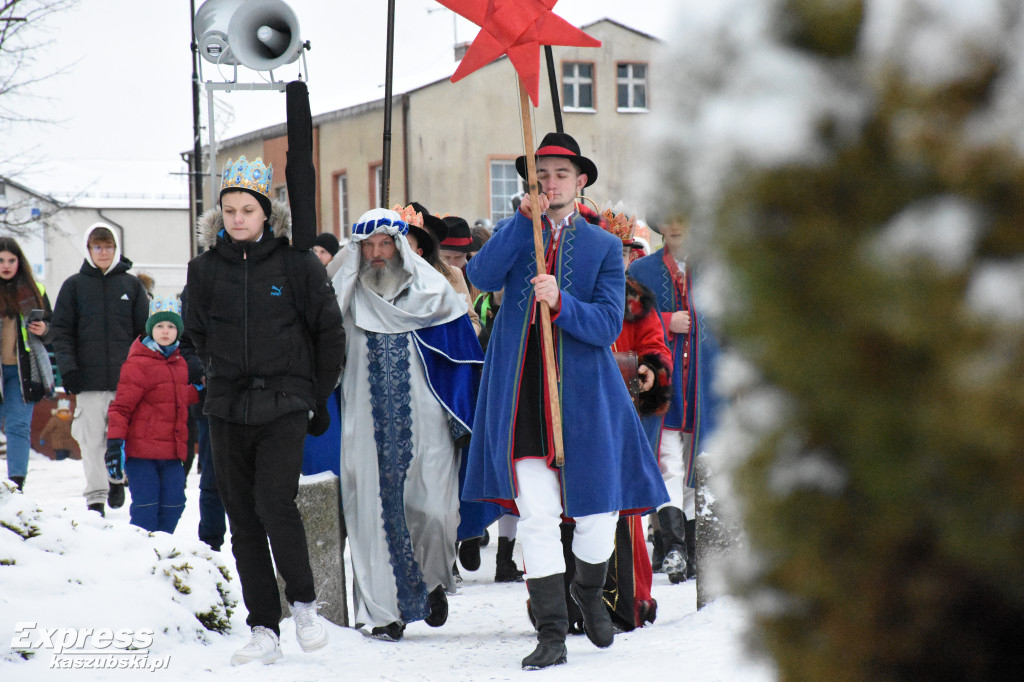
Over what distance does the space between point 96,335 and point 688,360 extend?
414 cm

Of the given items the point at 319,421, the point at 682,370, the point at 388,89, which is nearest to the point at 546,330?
the point at 319,421

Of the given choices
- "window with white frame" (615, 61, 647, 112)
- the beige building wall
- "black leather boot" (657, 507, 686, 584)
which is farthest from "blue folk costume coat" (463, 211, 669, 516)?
"window with white frame" (615, 61, 647, 112)

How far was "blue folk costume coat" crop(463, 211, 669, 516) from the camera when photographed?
4.97 m

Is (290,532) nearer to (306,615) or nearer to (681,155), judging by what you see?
(306,615)

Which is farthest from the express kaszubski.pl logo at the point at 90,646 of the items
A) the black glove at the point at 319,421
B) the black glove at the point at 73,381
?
the black glove at the point at 73,381

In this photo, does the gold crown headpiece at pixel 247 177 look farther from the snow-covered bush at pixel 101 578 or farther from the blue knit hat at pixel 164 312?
the blue knit hat at pixel 164 312

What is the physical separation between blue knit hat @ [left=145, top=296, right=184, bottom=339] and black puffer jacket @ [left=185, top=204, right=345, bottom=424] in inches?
88.1

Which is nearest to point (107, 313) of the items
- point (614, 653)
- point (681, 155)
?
point (614, 653)

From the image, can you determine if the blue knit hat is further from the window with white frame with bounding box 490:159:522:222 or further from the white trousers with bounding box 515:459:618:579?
the window with white frame with bounding box 490:159:522:222

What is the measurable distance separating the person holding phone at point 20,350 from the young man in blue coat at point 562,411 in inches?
219

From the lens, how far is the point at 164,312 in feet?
24.0

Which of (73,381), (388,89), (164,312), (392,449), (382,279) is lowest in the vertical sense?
(392,449)

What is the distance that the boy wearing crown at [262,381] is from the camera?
4938 mm

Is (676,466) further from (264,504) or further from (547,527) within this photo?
(264,504)
